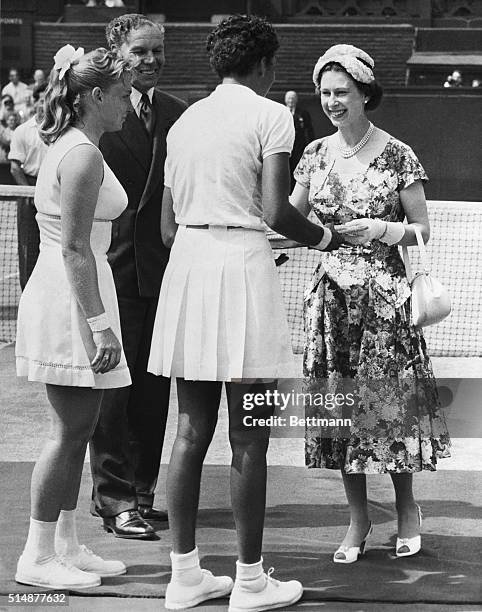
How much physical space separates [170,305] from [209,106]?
0.62m

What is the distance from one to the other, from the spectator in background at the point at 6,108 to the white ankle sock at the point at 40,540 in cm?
Answer: 1671

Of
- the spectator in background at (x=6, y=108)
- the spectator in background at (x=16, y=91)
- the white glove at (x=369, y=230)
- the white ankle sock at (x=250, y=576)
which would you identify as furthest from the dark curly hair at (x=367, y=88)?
the spectator in background at (x=16, y=91)

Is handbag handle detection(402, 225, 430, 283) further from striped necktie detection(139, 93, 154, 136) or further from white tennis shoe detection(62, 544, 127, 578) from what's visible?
white tennis shoe detection(62, 544, 127, 578)

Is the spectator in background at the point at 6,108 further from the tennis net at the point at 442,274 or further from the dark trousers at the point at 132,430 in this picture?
the dark trousers at the point at 132,430

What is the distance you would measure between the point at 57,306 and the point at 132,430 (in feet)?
3.92

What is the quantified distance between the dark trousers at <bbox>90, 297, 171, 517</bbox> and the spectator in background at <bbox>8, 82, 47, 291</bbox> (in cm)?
451

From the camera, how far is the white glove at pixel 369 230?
4.21m

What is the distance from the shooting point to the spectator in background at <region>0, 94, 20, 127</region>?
2039 centimetres

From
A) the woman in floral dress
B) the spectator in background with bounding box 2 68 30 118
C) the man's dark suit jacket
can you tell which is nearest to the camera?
the woman in floral dress

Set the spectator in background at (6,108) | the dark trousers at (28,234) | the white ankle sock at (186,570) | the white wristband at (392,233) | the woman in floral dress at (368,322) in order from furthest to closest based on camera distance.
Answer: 1. the spectator in background at (6,108)
2. the dark trousers at (28,234)
3. the woman in floral dress at (368,322)
4. the white wristband at (392,233)
5. the white ankle sock at (186,570)

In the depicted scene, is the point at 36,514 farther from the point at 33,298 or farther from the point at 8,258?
the point at 8,258

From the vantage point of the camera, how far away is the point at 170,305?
391 cm

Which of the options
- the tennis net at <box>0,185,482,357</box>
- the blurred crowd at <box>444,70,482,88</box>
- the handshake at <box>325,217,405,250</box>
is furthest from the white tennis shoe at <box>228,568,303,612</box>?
the blurred crowd at <box>444,70,482,88</box>

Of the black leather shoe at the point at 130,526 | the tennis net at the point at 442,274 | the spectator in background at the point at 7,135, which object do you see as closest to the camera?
the black leather shoe at the point at 130,526
